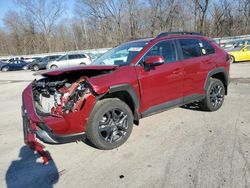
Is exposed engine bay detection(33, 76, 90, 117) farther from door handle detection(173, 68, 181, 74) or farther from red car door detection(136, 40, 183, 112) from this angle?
door handle detection(173, 68, 181, 74)

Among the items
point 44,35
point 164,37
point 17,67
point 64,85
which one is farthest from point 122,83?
point 44,35

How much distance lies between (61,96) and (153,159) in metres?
1.64

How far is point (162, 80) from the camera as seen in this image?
4.79 m

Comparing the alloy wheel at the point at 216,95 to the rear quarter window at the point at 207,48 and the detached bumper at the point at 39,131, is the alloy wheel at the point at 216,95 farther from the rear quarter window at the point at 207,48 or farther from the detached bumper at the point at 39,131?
the detached bumper at the point at 39,131

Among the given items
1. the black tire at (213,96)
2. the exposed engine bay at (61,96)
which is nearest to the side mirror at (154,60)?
the exposed engine bay at (61,96)

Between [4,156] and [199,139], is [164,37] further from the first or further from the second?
[4,156]

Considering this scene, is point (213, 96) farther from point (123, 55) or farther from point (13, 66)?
point (13, 66)

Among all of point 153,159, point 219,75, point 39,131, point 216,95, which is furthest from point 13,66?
point 153,159

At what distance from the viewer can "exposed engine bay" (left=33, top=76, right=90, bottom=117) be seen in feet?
12.5

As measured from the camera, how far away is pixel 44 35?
60.6 meters

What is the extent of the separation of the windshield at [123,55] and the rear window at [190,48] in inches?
34.1

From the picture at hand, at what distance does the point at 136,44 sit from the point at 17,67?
1151 inches

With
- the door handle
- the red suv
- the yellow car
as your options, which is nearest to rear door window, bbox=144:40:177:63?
the red suv

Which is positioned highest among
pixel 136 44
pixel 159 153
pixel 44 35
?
pixel 44 35
